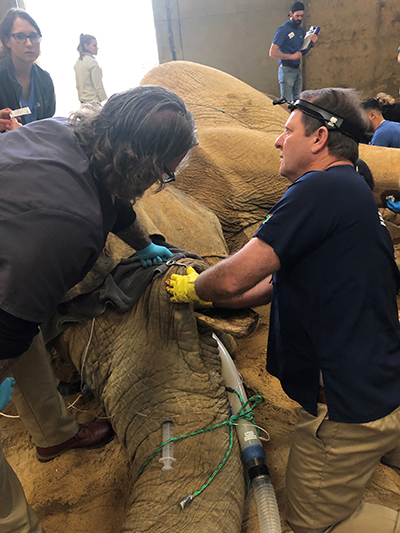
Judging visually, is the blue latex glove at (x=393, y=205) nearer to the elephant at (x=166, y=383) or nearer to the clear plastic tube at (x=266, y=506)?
the elephant at (x=166, y=383)

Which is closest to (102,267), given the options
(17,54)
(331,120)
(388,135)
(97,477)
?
(97,477)

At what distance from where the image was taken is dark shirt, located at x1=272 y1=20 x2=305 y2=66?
693cm

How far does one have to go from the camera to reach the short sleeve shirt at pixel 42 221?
140 cm

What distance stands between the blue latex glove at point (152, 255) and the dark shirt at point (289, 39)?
6.27m

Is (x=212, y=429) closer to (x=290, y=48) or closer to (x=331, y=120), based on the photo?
(x=331, y=120)

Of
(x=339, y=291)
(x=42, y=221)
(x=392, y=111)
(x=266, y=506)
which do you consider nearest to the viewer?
(x=42, y=221)

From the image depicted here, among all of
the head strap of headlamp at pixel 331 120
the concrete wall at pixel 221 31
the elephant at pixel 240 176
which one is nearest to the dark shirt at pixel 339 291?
the head strap of headlamp at pixel 331 120

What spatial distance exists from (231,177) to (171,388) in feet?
8.93

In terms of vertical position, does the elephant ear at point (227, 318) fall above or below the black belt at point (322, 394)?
above

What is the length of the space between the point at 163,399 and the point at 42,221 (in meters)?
1.26

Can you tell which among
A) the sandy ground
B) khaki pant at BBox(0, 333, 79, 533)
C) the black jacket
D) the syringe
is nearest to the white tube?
the sandy ground

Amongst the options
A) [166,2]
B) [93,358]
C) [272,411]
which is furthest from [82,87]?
[272,411]

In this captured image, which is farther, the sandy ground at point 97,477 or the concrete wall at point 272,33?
the concrete wall at point 272,33

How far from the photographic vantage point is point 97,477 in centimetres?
235
